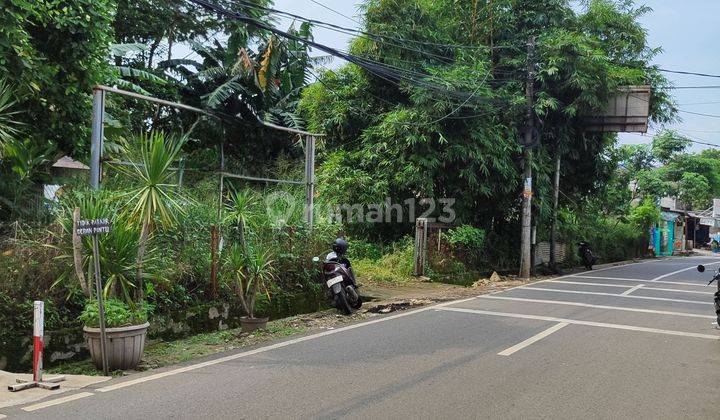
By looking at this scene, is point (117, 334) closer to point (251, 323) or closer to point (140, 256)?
point (140, 256)

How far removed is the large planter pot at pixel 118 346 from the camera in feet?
20.6

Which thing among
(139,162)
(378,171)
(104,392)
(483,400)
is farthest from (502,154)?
(104,392)

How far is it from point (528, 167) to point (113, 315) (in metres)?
14.3

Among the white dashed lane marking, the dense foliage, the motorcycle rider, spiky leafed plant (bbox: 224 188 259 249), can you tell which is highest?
the dense foliage

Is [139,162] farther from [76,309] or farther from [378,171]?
[378,171]

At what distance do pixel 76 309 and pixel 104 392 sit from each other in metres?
2.02

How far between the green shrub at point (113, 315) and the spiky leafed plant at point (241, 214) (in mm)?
2390

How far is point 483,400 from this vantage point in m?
5.39

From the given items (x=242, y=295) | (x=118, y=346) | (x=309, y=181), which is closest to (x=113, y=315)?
(x=118, y=346)

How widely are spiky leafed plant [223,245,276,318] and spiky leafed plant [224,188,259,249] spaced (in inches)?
9.4

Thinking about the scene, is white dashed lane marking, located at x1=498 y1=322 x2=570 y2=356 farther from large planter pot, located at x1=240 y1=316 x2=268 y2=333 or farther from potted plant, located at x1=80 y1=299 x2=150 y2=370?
potted plant, located at x1=80 y1=299 x2=150 y2=370

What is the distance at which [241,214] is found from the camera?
29.5ft

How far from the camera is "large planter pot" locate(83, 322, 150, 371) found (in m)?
6.29

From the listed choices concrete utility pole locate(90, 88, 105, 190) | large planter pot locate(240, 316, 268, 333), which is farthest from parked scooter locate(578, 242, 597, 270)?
concrete utility pole locate(90, 88, 105, 190)
